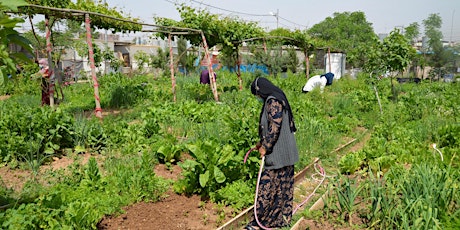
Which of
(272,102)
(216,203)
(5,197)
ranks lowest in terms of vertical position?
(216,203)

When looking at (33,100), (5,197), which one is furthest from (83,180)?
(33,100)

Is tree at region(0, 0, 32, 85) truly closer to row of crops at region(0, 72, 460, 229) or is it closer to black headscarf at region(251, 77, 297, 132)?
row of crops at region(0, 72, 460, 229)

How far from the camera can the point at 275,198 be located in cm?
452

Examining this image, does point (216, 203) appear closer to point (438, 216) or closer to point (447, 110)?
point (438, 216)

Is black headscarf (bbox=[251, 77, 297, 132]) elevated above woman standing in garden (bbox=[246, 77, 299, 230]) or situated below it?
above

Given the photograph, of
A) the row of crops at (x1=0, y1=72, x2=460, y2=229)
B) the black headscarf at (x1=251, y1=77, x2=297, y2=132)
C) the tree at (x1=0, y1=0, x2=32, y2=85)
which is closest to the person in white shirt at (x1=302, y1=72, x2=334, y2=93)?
the row of crops at (x1=0, y1=72, x2=460, y2=229)

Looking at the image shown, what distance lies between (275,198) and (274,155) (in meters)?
0.58

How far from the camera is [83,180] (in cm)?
501

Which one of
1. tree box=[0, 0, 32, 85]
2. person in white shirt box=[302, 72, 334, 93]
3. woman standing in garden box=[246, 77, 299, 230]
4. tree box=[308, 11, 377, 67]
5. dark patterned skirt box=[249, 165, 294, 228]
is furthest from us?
tree box=[308, 11, 377, 67]

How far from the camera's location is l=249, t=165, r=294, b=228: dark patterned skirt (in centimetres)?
440

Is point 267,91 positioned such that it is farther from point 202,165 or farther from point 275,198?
point 202,165

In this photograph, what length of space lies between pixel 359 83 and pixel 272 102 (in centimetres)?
1527

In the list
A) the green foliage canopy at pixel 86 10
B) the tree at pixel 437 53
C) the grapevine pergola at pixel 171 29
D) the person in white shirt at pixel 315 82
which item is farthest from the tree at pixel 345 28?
the green foliage canopy at pixel 86 10

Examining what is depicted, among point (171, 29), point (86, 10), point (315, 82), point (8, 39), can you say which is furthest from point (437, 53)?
point (8, 39)
